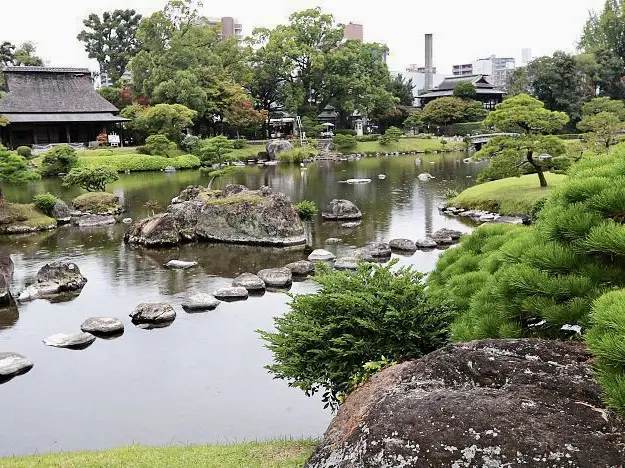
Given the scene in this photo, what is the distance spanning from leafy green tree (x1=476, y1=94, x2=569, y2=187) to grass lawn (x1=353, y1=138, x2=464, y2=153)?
35.9 m

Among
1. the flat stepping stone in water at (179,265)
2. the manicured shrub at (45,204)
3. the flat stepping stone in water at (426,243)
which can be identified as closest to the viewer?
the flat stepping stone in water at (179,265)

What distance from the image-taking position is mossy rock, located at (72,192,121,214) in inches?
1058

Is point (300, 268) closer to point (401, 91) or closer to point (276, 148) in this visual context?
point (276, 148)

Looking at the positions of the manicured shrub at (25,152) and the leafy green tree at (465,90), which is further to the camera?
the leafy green tree at (465,90)

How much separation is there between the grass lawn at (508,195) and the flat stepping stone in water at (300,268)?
1009 centimetres

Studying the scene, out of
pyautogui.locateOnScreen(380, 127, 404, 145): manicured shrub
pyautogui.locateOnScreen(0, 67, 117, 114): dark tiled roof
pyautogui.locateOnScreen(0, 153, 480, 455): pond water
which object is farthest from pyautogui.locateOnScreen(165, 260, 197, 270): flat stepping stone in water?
pyautogui.locateOnScreen(380, 127, 404, 145): manicured shrub

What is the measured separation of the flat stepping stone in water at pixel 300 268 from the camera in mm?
16625

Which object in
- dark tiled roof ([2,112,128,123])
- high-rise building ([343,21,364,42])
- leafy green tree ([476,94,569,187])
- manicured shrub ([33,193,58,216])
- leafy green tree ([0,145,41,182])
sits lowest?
manicured shrub ([33,193,58,216])

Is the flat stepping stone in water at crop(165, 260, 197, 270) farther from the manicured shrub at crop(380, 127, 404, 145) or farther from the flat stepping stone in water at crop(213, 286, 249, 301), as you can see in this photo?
the manicured shrub at crop(380, 127, 404, 145)

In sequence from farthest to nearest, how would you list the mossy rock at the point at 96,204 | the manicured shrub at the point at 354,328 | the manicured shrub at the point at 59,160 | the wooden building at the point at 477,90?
the wooden building at the point at 477,90 → the manicured shrub at the point at 59,160 → the mossy rock at the point at 96,204 → the manicured shrub at the point at 354,328

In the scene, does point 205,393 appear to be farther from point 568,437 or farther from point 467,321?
point 568,437

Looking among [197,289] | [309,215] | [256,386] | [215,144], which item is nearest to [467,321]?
[256,386]

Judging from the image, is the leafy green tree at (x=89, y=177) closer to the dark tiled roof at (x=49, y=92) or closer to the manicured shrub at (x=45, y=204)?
the manicured shrub at (x=45, y=204)

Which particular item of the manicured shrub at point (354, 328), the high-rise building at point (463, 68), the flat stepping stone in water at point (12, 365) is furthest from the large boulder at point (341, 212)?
the high-rise building at point (463, 68)
